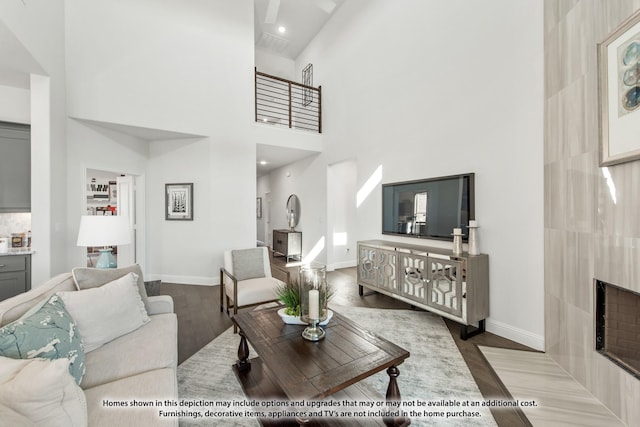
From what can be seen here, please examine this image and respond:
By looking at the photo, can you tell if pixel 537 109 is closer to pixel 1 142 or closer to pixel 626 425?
pixel 626 425

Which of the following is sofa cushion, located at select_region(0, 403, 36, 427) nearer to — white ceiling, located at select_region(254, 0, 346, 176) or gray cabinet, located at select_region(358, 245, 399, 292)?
gray cabinet, located at select_region(358, 245, 399, 292)

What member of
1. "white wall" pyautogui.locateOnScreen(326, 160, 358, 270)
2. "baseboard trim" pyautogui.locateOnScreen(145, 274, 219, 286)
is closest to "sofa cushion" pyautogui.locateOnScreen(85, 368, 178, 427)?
"baseboard trim" pyautogui.locateOnScreen(145, 274, 219, 286)

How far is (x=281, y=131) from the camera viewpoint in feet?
17.6

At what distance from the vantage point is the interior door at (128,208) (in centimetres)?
472

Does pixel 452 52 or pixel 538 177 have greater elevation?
pixel 452 52

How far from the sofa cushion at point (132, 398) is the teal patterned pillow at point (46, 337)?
0.17 meters

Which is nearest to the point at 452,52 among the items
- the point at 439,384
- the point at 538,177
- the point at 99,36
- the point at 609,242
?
the point at 538,177

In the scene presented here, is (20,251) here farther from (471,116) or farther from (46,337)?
(471,116)

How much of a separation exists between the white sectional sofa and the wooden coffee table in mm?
504

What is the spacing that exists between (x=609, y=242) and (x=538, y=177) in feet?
2.86

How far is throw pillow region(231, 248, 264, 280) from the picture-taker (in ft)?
11.5

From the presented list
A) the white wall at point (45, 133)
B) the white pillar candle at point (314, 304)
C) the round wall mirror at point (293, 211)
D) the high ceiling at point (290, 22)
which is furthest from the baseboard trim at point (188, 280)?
the high ceiling at point (290, 22)

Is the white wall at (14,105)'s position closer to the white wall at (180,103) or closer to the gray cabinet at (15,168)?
the gray cabinet at (15,168)

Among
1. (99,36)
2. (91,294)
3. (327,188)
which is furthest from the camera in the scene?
(327,188)
